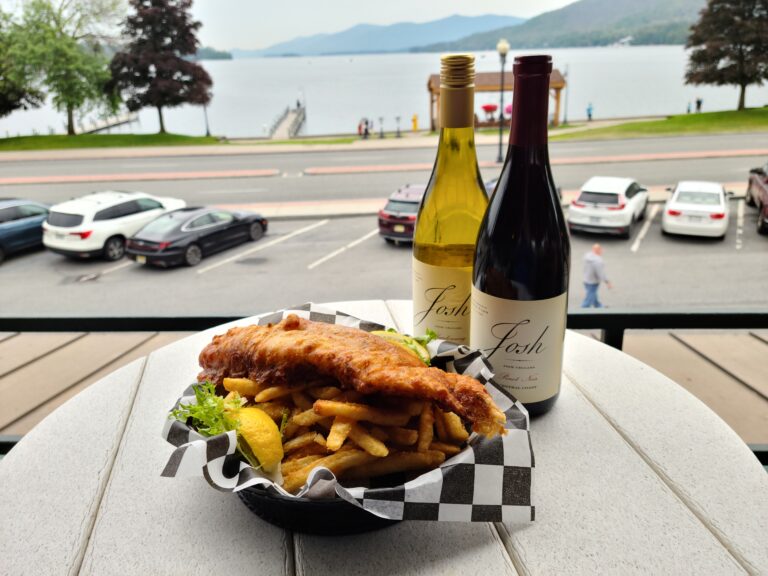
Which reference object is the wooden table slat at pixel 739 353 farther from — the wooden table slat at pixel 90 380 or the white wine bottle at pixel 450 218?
the wooden table slat at pixel 90 380

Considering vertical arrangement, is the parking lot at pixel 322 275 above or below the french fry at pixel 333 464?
below

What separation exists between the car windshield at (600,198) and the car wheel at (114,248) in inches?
258

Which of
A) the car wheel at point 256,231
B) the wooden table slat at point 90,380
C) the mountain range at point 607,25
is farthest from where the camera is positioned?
the mountain range at point 607,25

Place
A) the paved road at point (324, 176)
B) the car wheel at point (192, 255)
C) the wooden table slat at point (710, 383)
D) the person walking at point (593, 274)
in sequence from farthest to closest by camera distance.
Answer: the paved road at point (324, 176), the car wheel at point (192, 255), the person walking at point (593, 274), the wooden table slat at point (710, 383)

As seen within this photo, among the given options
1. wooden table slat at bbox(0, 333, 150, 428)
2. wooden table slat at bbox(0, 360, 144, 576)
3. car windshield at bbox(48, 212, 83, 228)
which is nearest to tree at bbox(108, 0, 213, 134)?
car windshield at bbox(48, 212, 83, 228)

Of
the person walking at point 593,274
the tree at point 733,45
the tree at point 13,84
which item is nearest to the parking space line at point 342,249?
the person walking at point 593,274

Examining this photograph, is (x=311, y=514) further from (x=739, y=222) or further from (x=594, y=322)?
(x=739, y=222)

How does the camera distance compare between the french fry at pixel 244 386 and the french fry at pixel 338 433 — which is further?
the french fry at pixel 244 386

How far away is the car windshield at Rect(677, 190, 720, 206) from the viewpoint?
7590 millimetres

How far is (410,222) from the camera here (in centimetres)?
723

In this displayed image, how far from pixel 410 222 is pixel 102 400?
6.34 meters

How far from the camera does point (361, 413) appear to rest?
0.64 metres

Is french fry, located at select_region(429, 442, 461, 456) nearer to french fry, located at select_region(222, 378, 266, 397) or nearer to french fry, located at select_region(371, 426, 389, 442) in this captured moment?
french fry, located at select_region(371, 426, 389, 442)

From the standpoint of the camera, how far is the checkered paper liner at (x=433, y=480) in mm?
591
